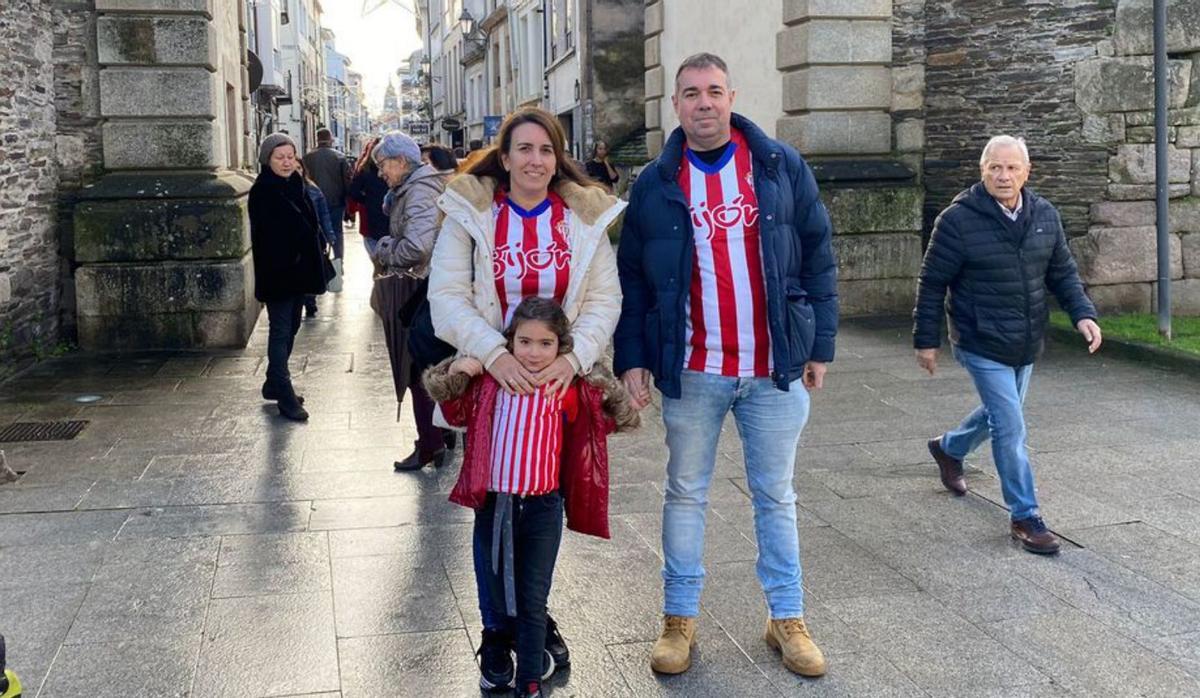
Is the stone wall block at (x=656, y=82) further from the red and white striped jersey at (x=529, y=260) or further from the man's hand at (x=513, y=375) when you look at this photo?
the man's hand at (x=513, y=375)

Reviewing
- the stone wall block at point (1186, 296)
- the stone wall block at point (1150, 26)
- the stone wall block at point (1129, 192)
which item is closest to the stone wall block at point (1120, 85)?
the stone wall block at point (1150, 26)

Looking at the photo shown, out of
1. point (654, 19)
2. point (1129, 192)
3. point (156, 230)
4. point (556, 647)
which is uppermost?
point (654, 19)

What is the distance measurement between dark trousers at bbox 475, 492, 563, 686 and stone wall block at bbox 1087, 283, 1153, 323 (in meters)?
8.52

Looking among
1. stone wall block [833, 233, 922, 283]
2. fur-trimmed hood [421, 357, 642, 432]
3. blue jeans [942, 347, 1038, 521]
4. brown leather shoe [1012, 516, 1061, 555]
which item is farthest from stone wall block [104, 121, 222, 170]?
brown leather shoe [1012, 516, 1061, 555]

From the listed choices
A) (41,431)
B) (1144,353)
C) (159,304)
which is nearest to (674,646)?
(41,431)

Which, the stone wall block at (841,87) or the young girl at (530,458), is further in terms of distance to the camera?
the stone wall block at (841,87)

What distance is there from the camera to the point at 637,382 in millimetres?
3994

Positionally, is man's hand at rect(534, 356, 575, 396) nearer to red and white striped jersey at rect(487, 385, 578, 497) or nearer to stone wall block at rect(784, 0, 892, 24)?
red and white striped jersey at rect(487, 385, 578, 497)

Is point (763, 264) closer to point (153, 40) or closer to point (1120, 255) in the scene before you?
point (1120, 255)

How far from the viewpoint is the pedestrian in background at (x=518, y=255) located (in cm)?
367

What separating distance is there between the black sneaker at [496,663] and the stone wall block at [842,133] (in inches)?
344

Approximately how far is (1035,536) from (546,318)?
8.41 feet

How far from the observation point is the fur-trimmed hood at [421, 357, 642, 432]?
3.65 m

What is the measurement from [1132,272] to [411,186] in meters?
7.21
